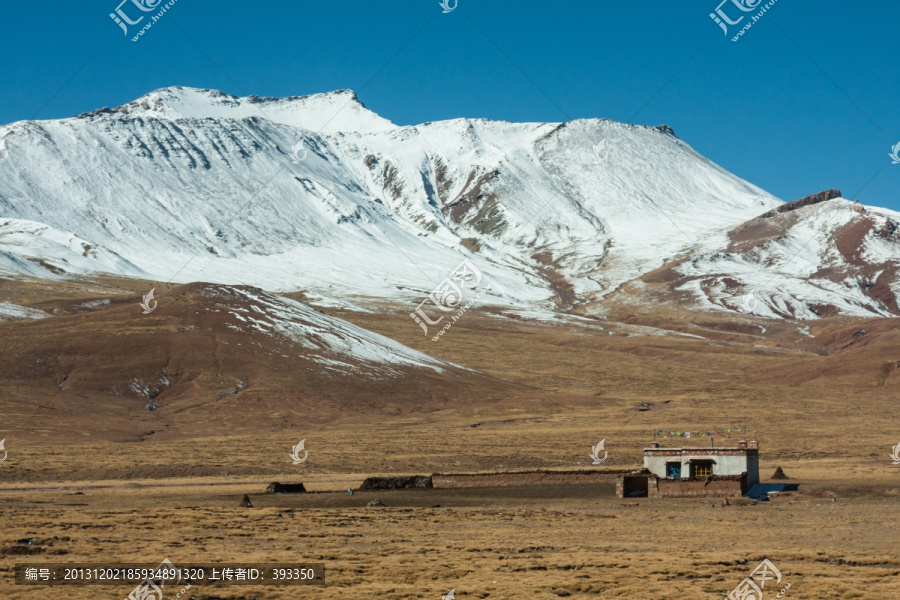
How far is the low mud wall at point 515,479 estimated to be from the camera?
49219 millimetres

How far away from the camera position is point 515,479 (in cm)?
4959

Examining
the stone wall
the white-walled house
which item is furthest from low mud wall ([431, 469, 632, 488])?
the stone wall

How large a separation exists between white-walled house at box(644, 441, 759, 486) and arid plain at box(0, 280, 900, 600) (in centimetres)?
271

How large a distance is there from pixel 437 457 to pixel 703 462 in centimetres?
2080

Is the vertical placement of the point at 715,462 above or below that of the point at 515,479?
above

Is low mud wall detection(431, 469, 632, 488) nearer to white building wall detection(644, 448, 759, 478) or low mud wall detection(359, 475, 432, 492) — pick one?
low mud wall detection(359, 475, 432, 492)

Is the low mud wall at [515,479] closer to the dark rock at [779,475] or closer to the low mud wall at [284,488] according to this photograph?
the low mud wall at [284,488]

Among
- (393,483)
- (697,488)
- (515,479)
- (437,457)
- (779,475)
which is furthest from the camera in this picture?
(437,457)

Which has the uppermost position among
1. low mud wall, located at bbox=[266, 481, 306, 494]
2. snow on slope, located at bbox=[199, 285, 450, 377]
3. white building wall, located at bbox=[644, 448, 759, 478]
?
snow on slope, located at bbox=[199, 285, 450, 377]

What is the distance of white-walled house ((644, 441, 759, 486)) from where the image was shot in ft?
152

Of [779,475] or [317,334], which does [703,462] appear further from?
[317,334]

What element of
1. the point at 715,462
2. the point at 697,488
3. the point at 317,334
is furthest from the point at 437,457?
the point at 317,334

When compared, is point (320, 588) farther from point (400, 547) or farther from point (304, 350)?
point (304, 350)

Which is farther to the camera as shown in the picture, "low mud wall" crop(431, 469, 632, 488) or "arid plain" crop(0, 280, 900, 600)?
"low mud wall" crop(431, 469, 632, 488)
